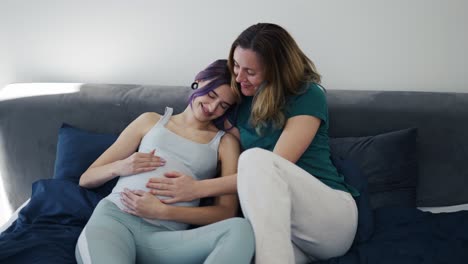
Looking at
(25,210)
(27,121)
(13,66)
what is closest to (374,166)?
(25,210)

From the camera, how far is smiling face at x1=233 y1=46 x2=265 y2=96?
1.83 meters

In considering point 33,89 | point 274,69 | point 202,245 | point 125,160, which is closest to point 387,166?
point 274,69

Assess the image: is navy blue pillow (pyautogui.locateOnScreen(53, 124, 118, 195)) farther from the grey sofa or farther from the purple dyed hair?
the purple dyed hair

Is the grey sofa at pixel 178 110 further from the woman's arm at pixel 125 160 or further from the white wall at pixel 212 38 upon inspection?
the woman's arm at pixel 125 160

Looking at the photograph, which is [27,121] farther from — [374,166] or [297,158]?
→ [374,166]

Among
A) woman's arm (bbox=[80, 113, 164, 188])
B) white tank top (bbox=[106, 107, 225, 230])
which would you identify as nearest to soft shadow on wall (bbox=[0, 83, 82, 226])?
woman's arm (bbox=[80, 113, 164, 188])

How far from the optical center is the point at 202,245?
162 centimetres

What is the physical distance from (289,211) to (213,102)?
536mm

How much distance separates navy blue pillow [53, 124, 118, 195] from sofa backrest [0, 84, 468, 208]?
4.6 inches

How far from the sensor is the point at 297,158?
1.81 m

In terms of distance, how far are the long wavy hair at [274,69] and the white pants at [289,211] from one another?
241 millimetres

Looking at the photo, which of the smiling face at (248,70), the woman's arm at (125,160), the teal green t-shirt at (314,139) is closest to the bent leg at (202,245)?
the woman's arm at (125,160)

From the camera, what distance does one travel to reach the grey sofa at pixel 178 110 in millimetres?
2188

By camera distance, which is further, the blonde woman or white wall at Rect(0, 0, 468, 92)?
white wall at Rect(0, 0, 468, 92)
